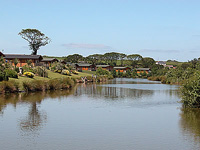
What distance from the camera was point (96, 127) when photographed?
2711 centimetres

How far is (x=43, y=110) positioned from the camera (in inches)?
1409

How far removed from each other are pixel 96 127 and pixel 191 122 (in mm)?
9739

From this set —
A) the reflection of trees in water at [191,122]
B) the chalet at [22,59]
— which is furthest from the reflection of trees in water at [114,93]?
the chalet at [22,59]

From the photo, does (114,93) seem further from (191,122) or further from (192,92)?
(191,122)

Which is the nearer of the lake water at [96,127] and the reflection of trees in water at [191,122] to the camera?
the lake water at [96,127]

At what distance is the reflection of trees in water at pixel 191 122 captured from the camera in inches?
985

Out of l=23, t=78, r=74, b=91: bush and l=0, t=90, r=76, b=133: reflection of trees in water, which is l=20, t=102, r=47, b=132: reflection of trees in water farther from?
l=23, t=78, r=74, b=91: bush

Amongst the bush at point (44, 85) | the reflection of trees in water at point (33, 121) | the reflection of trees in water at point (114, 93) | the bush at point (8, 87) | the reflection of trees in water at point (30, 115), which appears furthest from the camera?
the bush at point (44, 85)

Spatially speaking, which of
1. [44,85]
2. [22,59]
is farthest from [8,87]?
[22,59]

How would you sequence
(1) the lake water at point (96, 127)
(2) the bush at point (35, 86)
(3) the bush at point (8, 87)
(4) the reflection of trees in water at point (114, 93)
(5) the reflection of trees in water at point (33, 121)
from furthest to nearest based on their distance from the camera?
1. (2) the bush at point (35, 86)
2. (4) the reflection of trees in water at point (114, 93)
3. (3) the bush at point (8, 87)
4. (5) the reflection of trees in water at point (33, 121)
5. (1) the lake water at point (96, 127)

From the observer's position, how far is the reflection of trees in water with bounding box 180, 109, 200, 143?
82.1ft

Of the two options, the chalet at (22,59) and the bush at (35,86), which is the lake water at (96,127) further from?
the chalet at (22,59)

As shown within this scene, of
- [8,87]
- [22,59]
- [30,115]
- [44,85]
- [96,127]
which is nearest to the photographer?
[96,127]

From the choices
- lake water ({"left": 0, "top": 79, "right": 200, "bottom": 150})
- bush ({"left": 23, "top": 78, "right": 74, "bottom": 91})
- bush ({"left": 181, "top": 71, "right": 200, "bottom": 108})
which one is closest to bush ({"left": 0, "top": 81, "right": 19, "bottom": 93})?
bush ({"left": 23, "top": 78, "right": 74, "bottom": 91})
